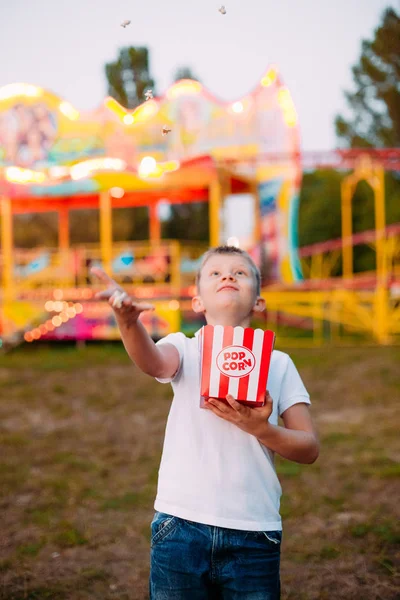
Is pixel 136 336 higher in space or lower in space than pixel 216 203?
lower

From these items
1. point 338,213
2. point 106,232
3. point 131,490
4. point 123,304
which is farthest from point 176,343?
point 338,213

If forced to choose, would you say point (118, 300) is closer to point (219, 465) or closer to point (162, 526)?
point (219, 465)

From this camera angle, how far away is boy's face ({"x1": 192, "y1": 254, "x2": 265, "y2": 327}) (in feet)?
5.24

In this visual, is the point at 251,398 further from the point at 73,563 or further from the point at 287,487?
the point at 287,487

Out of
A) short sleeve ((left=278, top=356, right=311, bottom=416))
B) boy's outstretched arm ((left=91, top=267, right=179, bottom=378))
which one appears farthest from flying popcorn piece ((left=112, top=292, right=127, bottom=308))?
short sleeve ((left=278, top=356, right=311, bottom=416))

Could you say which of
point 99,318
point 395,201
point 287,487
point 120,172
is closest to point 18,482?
point 287,487

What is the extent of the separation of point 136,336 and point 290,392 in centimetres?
43

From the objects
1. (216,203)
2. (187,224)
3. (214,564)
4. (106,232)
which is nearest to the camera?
(214,564)

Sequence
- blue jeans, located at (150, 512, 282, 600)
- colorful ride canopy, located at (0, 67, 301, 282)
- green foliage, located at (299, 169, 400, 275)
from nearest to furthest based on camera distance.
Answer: blue jeans, located at (150, 512, 282, 600) → colorful ride canopy, located at (0, 67, 301, 282) → green foliage, located at (299, 169, 400, 275)

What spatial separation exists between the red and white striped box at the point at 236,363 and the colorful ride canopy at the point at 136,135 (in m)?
8.51

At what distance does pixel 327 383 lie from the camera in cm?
687

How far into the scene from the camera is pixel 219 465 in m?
1.55

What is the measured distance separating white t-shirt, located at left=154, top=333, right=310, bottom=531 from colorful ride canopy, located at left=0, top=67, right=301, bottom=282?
840 cm

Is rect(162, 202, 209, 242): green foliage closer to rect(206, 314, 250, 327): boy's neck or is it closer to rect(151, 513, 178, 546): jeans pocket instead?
rect(206, 314, 250, 327): boy's neck
